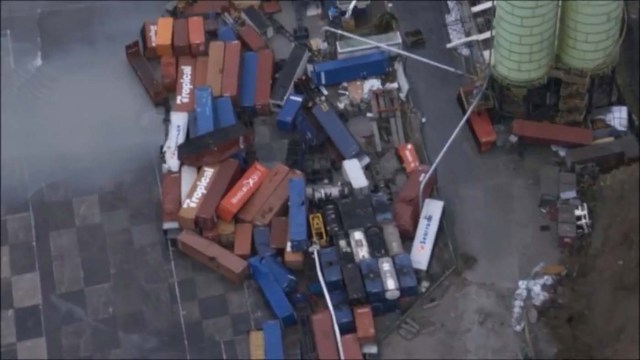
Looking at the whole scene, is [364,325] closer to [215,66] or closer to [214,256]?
[214,256]

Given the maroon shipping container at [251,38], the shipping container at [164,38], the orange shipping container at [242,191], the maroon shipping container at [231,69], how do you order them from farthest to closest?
the maroon shipping container at [251,38], the shipping container at [164,38], the maroon shipping container at [231,69], the orange shipping container at [242,191]

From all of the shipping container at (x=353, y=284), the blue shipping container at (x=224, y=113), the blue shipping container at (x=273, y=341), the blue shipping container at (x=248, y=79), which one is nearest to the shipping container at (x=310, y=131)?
the blue shipping container at (x=248, y=79)

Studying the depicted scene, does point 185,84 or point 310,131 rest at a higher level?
point 185,84

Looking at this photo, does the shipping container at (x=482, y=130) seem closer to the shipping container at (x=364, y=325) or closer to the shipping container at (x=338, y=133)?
the shipping container at (x=338, y=133)

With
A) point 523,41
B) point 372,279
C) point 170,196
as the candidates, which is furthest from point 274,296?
point 523,41

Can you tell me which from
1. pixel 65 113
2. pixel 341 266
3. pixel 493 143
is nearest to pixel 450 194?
pixel 493 143
